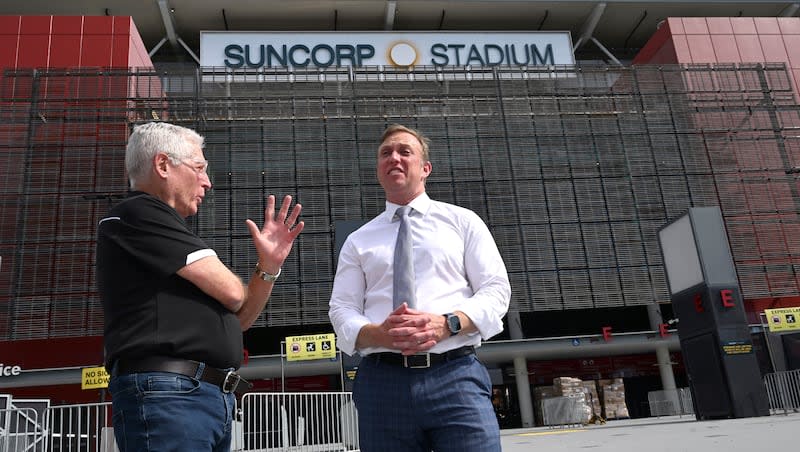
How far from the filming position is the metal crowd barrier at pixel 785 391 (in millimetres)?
16594

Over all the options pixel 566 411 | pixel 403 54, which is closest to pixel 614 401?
pixel 566 411

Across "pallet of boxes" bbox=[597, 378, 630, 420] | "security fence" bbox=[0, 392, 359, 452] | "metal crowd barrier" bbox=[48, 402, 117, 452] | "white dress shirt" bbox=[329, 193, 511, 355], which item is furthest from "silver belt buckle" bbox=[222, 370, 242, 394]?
"pallet of boxes" bbox=[597, 378, 630, 420]

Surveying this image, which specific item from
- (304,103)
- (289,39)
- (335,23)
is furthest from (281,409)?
(335,23)

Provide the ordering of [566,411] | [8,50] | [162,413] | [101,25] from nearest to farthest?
[162,413]
[566,411]
[8,50]
[101,25]

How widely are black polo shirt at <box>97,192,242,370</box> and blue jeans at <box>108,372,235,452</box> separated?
9 cm

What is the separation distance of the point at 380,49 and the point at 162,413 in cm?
3196

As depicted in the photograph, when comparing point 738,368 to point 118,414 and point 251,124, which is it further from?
point 251,124

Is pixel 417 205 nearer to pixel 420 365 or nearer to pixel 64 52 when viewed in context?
pixel 420 365

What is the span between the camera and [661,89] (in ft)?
87.8

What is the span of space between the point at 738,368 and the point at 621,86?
1637 centimetres

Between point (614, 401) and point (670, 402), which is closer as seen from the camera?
point (670, 402)

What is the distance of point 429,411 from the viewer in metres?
2.11

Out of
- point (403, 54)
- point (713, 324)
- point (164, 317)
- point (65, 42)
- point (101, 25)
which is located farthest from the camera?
point (403, 54)

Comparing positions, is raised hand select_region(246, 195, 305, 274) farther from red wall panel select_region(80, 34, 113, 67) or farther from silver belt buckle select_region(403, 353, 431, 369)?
red wall panel select_region(80, 34, 113, 67)
